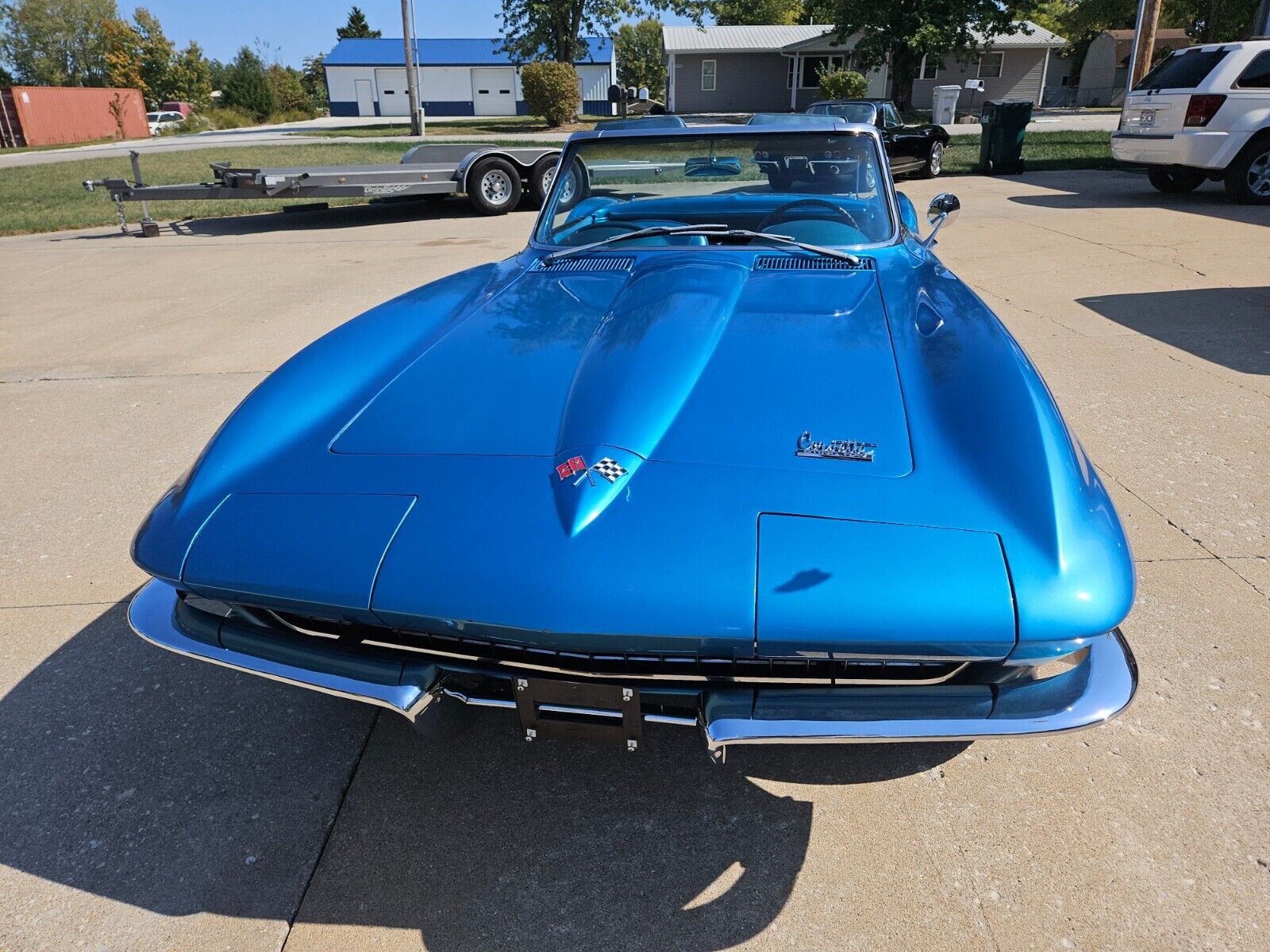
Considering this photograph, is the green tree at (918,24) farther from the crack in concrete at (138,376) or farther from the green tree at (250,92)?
the green tree at (250,92)

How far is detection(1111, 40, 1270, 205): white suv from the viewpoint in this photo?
32.0ft

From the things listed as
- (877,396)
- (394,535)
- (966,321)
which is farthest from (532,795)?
(966,321)

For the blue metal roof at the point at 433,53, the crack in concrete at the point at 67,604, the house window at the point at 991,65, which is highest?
the blue metal roof at the point at 433,53

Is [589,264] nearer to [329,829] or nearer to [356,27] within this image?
[329,829]

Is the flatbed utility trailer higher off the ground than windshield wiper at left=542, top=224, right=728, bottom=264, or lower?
lower

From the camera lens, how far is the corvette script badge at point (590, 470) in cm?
178

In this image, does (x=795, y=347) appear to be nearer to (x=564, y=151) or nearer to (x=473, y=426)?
(x=473, y=426)

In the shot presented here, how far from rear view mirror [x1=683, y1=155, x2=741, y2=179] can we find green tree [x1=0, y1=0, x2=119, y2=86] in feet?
247

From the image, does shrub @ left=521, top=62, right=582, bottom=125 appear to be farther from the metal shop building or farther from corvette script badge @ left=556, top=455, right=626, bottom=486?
corvette script badge @ left=556, top=455, right=626, bottom=486

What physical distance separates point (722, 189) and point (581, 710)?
2603mm

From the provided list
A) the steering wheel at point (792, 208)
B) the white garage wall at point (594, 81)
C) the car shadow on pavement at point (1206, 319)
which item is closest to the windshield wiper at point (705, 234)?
the steering wheel at point (792, 208)

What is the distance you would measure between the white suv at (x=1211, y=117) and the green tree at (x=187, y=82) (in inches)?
2255

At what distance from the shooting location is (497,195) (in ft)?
37.9

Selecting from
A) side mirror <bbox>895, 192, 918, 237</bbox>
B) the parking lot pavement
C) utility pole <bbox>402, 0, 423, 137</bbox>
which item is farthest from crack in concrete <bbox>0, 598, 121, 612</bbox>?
utility pole <bbox>402, 0, 423, 137</bbox>
